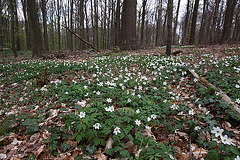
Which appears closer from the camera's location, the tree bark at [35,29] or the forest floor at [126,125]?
the forest floor at [126,125]

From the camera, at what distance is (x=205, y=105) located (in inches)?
120

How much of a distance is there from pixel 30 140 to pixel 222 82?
196 inches

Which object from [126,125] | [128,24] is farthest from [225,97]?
[128,24]

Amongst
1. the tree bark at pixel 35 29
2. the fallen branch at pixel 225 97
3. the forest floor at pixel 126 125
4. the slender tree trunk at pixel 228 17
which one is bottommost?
the forest floor at pixel 126 125

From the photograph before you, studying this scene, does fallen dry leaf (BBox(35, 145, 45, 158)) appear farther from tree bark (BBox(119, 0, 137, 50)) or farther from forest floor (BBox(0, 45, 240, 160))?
tree bark (BBox(119, 0, 137, 50))

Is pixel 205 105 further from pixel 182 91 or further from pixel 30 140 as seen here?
pixel 30 140

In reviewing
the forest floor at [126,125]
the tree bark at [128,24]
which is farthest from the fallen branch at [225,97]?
the tree bark at [128,24]

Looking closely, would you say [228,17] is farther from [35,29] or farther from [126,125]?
[35,29]

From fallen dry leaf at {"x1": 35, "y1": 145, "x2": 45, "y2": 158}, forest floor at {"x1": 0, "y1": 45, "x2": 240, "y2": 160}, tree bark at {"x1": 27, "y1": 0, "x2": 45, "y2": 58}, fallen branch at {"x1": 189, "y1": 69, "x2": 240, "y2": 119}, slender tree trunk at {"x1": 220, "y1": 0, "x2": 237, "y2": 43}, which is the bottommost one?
fallen dry leaf at {"x1": 35, "y1": 145, "x2": 45, "y2": 158}

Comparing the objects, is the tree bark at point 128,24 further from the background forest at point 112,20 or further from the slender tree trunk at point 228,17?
the slender tree trunk at point 228,17

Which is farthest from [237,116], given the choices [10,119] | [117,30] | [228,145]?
[117,30]

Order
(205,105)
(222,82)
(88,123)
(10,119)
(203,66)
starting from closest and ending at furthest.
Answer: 1. (88,123)
2. (10,119)
3. (205,105)
4. (222,82)
5. (203,66)

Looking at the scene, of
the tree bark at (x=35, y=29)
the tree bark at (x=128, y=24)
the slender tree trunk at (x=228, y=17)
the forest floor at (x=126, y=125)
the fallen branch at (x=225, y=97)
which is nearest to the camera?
the forest floor at (x=126, y=125)

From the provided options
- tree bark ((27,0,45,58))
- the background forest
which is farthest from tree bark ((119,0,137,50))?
tree bark ((27,0,45,58))
